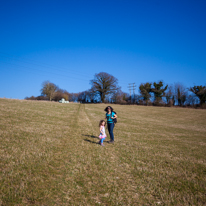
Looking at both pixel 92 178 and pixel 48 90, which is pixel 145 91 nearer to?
pixel 48 90

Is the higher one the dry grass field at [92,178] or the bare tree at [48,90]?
the bare tree at [48,90]

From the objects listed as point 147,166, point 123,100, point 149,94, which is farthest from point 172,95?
point 147,166

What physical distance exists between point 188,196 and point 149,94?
79602 millimetres

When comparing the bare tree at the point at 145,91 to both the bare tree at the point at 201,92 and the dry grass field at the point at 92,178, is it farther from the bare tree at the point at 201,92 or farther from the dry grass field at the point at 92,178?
the dry grass field at the point at 92,178

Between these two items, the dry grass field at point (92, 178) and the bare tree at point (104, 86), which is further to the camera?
the bare tree at point (104, 86)

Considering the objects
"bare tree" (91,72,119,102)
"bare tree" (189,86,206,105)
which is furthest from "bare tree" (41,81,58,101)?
"bare tree" (189,86,206,105)

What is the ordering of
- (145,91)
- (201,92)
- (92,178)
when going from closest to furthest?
(92,178), (201,92), (145,91)

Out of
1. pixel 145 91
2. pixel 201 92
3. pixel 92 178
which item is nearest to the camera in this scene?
pixel 92 178

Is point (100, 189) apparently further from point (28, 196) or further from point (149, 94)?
point (149, 94)

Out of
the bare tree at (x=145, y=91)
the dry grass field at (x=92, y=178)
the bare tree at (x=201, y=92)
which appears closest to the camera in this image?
the dry grass field at (x=92, y=178)

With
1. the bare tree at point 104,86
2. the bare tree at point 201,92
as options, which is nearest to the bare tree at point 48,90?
the bare tree at point 104,86

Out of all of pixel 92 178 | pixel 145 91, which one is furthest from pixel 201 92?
pixel 92 178

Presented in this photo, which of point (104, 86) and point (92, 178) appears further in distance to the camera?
point (104, 86)

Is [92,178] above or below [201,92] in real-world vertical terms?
below
